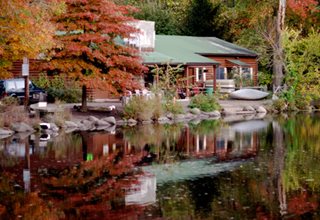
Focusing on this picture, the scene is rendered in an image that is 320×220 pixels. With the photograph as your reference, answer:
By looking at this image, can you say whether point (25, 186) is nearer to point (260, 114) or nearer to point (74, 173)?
point (74, 173)

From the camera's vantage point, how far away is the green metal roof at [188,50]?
Answer: 1663 inches

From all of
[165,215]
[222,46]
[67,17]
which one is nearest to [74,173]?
[165,215]

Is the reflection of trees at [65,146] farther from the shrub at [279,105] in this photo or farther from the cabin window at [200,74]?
the cabin window at [200,74]

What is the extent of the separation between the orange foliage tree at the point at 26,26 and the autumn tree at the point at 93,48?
4.65 metres

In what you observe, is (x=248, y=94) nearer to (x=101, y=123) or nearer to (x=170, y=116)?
(x=170, y=116)

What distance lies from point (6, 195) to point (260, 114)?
27737 millimetres

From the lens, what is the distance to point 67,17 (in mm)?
30422

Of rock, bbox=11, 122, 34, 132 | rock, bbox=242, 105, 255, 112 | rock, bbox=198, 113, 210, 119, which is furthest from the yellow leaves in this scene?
rock, bbox=242, 105, 255, 112

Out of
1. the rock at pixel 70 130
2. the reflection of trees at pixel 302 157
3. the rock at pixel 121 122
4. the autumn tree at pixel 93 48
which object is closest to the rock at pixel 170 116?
the rock at pixel 121 122

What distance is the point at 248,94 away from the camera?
45375 mm

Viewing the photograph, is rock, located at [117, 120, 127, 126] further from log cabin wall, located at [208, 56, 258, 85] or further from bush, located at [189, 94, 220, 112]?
log cabin wall, located at [208, 56, 258, 85]

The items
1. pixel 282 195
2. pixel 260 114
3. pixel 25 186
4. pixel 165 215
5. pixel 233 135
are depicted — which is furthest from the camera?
pixel 260 114

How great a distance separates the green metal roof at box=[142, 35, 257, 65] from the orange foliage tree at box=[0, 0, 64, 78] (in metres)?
15.6

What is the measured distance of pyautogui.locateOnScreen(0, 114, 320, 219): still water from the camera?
40.7 feet
